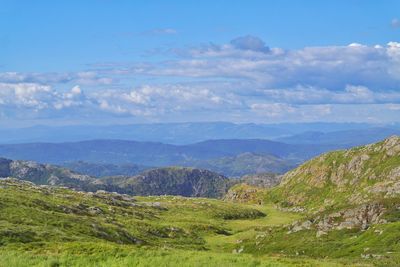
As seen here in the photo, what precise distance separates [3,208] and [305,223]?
76772 mm

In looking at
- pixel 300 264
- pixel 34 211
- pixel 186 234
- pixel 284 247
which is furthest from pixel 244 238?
pixel 300 264

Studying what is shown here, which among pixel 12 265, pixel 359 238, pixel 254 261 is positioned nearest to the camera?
pixel 12 265

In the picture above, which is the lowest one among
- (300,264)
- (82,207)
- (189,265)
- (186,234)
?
(186,234)

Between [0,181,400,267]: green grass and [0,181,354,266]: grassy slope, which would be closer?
[0,181,354,266]: grassy slope

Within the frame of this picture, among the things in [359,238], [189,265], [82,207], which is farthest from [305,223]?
[189,265]

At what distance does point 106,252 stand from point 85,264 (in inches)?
324

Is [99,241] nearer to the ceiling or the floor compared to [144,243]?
nearer to the ceiling

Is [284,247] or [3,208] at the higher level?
[3,208]

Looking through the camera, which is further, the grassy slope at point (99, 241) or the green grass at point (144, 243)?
the green grass at point (144, 243)

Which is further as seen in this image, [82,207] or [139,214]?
[139,214]

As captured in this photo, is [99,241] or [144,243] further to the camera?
[144,243]

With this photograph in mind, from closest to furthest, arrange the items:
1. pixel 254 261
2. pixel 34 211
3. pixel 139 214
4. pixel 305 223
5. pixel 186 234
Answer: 1. pixel 254 261
2. pixel 34 211
3. pixel 305 223
4. pixel 186 234
5. pixel 139 214

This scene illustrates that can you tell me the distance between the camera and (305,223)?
133375 mm

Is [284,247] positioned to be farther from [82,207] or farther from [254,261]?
[254,261]
